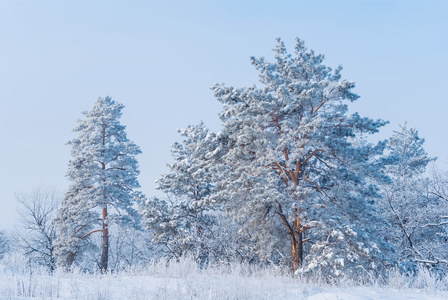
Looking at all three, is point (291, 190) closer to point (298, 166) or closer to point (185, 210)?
point (298, 166)

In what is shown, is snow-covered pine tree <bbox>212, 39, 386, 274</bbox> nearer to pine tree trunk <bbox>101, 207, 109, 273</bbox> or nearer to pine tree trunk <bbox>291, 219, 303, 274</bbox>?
pine tree trunk <bbox>291, 219, 303, 274</bbox>

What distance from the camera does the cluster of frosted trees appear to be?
1462cm

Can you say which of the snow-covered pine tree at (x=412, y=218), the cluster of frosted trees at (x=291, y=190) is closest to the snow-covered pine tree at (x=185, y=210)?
the cluster of frosted trees at (x=291, y=190)

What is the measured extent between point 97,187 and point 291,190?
15303 mm

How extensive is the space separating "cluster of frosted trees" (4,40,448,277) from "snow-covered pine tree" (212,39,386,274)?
0.16ft

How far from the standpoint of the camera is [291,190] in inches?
596

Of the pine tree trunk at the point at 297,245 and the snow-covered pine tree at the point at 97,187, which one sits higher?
the snow-covered pine tree at the point at 97,187

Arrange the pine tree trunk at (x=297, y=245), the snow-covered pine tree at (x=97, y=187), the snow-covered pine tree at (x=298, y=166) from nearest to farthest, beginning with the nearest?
the snow-covered pine tree at (x=298, y=166), the pine tree trunk at (x=297, y=245), the snow-covered pine tree at (x=97, y=187)

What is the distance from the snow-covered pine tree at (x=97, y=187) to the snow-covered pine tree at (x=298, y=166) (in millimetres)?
11326

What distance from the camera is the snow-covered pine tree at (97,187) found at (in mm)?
25031

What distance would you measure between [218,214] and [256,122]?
1266cm

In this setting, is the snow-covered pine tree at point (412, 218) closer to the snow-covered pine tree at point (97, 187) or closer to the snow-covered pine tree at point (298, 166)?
the snow-covered pine tree at point (298, 166)

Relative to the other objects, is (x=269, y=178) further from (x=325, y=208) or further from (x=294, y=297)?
(x=294, y=297)

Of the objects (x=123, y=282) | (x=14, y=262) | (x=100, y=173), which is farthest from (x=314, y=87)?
(x=100, y=173)
